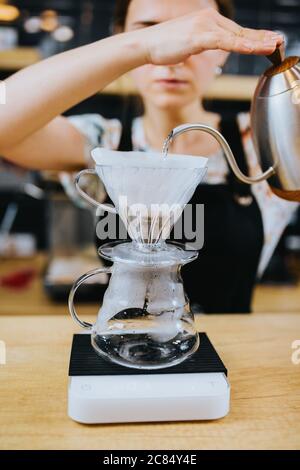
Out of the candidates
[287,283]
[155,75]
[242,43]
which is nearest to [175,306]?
[242,43]

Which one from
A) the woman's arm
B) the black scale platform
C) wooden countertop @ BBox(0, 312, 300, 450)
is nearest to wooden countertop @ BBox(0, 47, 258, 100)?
the woman's arm

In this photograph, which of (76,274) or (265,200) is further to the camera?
(76,274)

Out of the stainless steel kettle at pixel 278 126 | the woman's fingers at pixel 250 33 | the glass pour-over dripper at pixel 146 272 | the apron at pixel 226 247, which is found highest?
the woman's fingers at pixel 250 33

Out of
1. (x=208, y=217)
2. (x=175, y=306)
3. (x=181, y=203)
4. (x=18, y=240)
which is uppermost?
(x=181, y=203)

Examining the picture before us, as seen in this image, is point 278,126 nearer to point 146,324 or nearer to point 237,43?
point 237,43

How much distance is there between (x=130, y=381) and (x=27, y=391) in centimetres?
16

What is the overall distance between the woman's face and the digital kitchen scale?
78cm

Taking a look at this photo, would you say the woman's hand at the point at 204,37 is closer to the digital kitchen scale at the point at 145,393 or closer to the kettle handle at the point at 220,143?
the kettle handle at the point at 220,143

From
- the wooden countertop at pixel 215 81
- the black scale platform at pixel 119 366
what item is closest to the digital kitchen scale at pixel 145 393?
the black scale platform at pixel 119 366

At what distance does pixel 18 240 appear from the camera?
8.29 ft

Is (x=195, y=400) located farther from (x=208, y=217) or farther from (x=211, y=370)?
(x=208, y=217)

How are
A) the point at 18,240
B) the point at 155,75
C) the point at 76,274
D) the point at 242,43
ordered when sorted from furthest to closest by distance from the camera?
the point at 18,240 → the point at 76,274 → the point at 155,75 → the point at 242,43

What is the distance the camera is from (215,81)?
7.44ft

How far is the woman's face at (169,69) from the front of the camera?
3.86 ft
